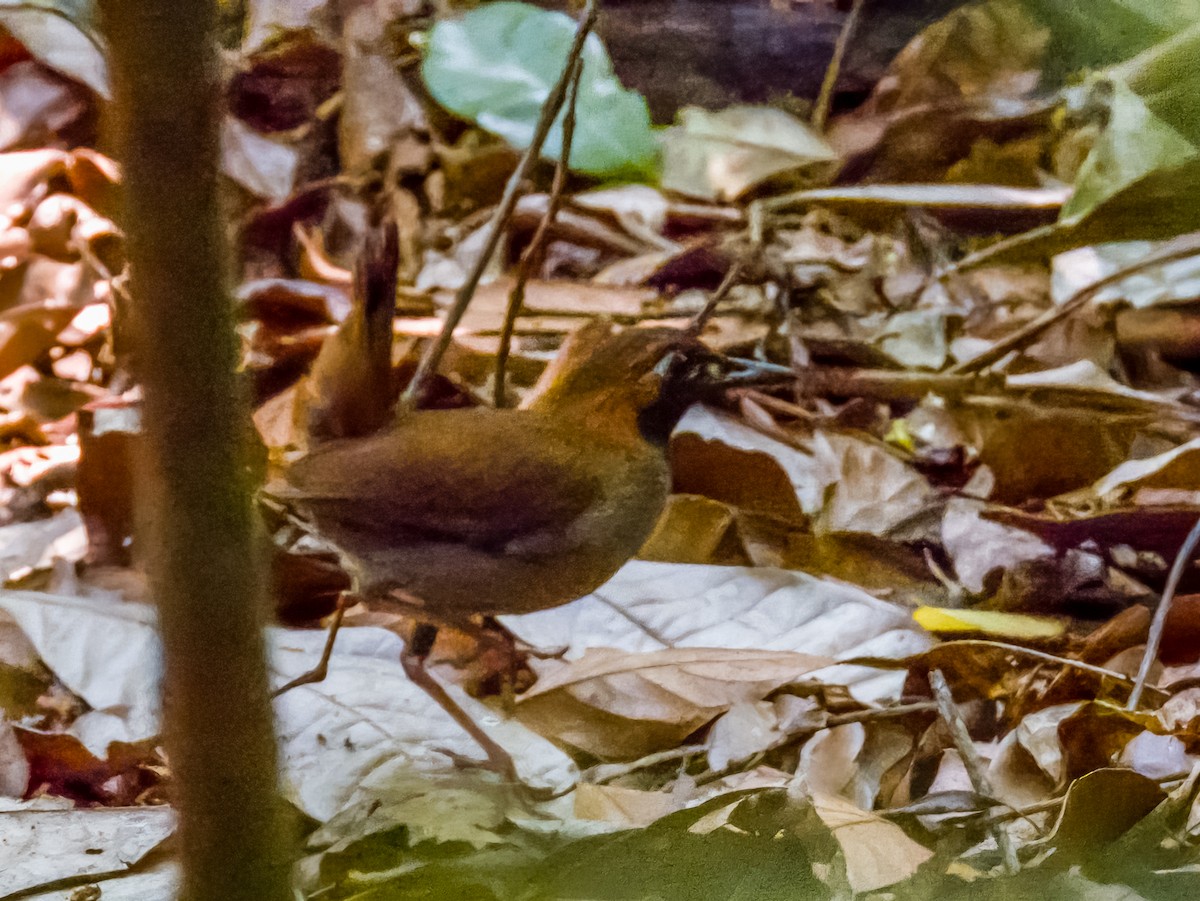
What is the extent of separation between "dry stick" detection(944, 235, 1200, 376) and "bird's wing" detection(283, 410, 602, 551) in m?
0.84

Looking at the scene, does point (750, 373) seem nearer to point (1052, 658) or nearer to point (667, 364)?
Result: point (667, 364)

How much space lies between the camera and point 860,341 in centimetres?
160

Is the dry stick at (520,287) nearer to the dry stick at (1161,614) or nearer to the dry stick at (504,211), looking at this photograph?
the dry stick at (504,211)

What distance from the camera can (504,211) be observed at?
1.06 m

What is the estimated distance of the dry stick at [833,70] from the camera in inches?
54.7

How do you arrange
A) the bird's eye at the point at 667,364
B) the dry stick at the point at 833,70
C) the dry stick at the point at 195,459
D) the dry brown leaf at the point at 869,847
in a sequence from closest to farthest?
the dry stick at the point at 195,459 < the dry brown leaf at the point at 869,847 < the bird's eye at the point at 667,364 < the dry stick at the point at 833,70

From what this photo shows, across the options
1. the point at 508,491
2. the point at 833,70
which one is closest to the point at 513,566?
the point at 508,491

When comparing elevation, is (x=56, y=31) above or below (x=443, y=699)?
above

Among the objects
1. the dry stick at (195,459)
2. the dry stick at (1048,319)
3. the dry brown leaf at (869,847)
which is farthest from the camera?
the dry stick at (1048,319)

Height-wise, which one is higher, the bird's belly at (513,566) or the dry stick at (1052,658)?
the bird's belly at (513,566)

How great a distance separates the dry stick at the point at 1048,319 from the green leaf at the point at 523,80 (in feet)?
2.05

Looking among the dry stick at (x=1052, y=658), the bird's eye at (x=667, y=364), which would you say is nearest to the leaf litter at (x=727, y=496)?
the dry stick at (x=1052, y=658)

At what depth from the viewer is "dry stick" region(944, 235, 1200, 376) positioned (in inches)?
58.8

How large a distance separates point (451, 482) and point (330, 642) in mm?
165
